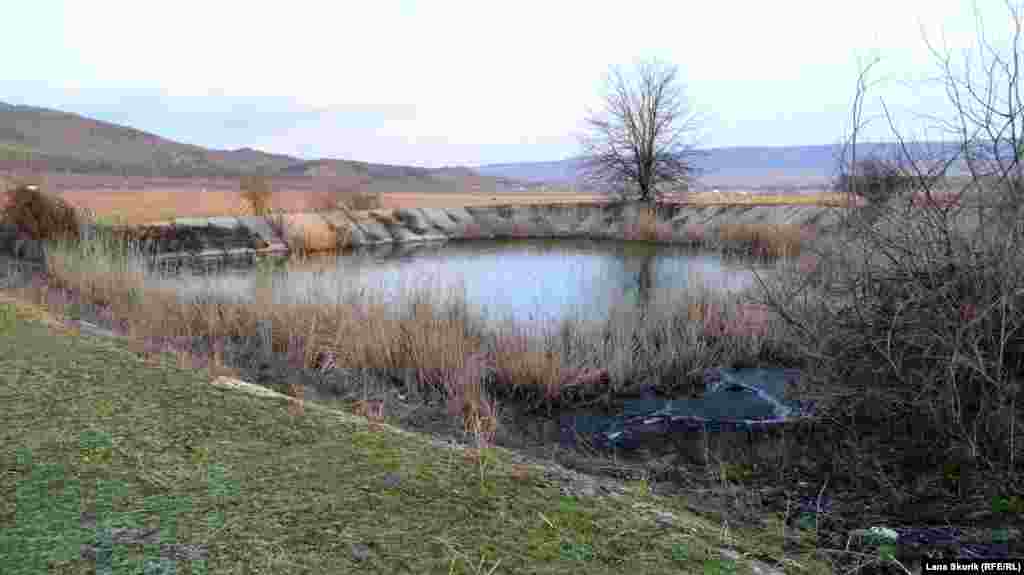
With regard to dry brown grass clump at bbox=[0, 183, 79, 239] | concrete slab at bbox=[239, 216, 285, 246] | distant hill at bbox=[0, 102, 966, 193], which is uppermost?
distant hill at bbox=[0, 102, 966, 193]

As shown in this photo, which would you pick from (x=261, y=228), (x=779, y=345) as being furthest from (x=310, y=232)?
(x=779, y=345)

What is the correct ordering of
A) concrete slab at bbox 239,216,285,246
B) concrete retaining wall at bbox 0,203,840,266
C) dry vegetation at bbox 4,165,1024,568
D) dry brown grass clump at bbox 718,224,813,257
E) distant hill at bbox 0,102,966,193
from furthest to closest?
distant hill at bbox 0,102,966,193, concrete slab at bbox 239,216,285,246, concrete retaining wall at bbox 0,203,840,266, dry brown grass clump at bbox 718,224,813,257, dry vegetation at bbox 4,165,1024,568

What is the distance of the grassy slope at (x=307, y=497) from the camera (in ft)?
8.75

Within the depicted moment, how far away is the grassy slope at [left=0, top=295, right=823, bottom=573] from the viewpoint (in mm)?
2666

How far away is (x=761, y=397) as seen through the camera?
8.33 m

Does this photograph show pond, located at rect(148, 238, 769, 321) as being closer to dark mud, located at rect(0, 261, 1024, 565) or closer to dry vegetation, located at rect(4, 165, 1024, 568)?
dry vegetation, located at rect(4, 165, 1024, 568)

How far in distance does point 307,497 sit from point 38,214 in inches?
728

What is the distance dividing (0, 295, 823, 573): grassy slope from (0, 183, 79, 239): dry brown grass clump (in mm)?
15310

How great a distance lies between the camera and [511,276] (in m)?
18.8

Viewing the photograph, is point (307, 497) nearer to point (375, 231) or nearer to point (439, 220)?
point (375, 231)

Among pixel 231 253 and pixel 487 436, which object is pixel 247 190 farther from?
pixel 487 436

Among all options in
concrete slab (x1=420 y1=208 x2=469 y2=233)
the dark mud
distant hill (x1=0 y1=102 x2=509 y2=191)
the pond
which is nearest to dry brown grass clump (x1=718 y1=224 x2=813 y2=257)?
the pond

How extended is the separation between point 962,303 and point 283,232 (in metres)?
26.0

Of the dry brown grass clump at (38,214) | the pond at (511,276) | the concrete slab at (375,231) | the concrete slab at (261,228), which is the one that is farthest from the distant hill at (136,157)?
the dry brown grass clump at (38,214)
